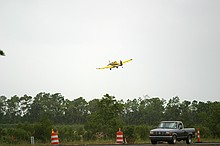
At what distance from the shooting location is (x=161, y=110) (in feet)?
504

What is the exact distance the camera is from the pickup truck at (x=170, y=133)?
30.9 m

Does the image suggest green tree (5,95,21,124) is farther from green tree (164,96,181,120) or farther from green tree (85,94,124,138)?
green tree (85,94,124,138)

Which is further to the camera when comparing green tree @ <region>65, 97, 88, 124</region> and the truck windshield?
green tree @ <region>65, 97, 88, 124</region>

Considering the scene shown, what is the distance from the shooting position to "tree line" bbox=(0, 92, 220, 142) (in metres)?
46.5

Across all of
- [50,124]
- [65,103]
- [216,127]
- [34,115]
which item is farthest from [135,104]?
[50,124]

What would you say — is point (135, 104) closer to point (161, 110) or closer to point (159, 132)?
point (161, 110)

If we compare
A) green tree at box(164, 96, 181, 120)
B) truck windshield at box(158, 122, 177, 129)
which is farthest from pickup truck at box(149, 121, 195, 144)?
green tree at box(164, 96, 181, 120)

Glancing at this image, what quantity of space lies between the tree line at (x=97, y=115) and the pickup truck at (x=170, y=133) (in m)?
9.58

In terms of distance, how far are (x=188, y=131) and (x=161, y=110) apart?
4749 inches

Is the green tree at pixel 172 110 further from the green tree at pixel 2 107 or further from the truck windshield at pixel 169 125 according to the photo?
the truck windshield at pixel 169 125

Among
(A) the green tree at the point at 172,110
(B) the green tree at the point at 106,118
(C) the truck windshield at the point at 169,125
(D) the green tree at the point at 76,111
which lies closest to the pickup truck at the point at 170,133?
(C) the truck windshield at the point at 169,125

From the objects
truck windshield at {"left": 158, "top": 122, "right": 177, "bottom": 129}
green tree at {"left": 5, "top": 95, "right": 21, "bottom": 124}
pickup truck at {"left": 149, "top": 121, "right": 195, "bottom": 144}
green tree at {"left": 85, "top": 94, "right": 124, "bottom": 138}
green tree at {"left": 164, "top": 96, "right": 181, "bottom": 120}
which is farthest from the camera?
green tree at {"left": 5, "top": 95, "right": 21, "bottom": 124}

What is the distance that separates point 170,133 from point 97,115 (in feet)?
70.5

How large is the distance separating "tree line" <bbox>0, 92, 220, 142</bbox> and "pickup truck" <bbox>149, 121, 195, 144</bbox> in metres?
9.58
